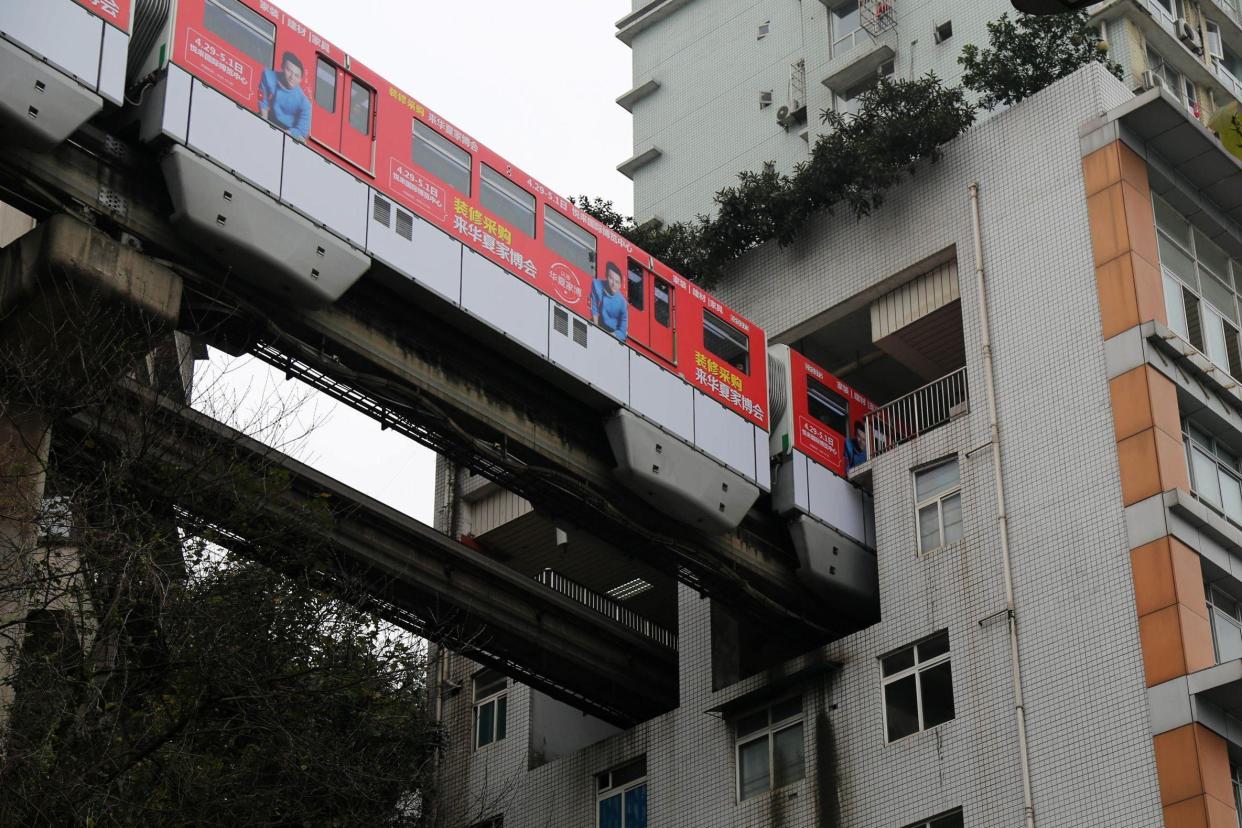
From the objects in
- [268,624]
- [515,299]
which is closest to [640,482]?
[515,299]

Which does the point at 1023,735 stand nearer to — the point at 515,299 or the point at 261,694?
the point at 515,299

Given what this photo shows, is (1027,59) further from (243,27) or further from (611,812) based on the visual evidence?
(243,27)

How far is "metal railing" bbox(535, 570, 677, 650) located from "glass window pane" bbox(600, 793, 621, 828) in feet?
8.17

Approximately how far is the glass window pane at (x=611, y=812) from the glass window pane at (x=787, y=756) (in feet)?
9.96

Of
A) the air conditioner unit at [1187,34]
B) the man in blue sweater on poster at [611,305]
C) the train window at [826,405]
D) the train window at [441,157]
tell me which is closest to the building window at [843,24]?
the air conditioner unit at [1187,34]

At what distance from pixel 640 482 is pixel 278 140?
672cm

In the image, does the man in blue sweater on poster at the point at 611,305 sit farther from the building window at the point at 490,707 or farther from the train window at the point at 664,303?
the building window at the point at 490,707

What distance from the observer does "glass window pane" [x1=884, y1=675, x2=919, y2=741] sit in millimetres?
25438

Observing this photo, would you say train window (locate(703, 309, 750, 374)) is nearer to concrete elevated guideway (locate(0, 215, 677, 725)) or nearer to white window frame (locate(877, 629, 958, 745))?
concrete elevated guideway (locate(0, 215, 677, 725))

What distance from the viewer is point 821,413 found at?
93.5 feet

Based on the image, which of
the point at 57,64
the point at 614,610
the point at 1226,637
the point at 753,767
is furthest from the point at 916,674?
the point at 57,64

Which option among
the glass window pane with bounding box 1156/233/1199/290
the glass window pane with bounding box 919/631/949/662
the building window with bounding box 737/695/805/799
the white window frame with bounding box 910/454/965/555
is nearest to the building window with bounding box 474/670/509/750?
the building window with bounding box 737/695/805/799

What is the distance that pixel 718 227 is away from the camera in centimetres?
3111

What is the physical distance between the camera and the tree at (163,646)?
15.4m
